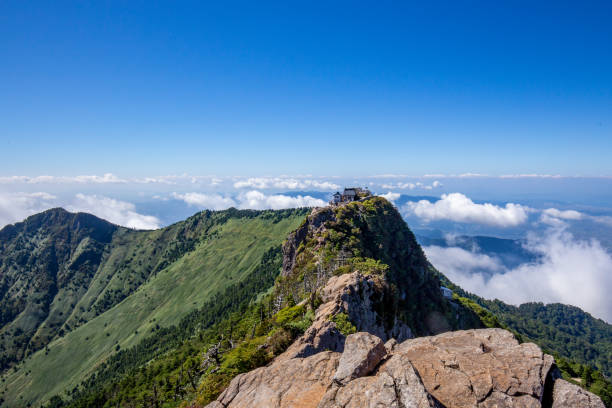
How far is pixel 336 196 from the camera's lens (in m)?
124

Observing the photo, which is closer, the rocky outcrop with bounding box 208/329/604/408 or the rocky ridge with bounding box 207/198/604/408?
the rocky outcrop with bounding box 208/329/604/408

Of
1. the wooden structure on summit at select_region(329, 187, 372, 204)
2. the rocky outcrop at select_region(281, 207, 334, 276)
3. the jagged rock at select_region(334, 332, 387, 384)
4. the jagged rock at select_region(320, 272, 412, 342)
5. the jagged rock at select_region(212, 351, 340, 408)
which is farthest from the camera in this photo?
the wooden structure on summit at select_region(329, 187, 372, 204)

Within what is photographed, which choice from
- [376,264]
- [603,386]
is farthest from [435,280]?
[603,386]

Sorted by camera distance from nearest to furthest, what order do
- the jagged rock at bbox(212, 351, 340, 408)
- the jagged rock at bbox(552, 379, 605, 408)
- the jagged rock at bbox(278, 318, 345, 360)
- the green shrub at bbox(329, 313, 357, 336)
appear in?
the jagged rock at bbox(552, 379, 605, 408) → the jagged rock at bbox(212, 351, 340, 408) → the jagged rock at bbox(278, 318, 345, 360) → the green shrub at bbox(329, 313, 357, 336)

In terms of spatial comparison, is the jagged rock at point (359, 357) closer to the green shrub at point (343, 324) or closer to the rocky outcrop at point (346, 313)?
the rocky outcrop at point (346, 313)

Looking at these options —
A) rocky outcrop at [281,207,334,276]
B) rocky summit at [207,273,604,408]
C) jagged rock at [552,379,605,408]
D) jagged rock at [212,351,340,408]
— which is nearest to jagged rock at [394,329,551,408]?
rocky summit at [207,273,604,408]

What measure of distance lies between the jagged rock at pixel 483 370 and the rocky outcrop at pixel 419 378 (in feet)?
0.13

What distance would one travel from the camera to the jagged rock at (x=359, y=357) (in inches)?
700

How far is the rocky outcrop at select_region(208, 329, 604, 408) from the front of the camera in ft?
48.4

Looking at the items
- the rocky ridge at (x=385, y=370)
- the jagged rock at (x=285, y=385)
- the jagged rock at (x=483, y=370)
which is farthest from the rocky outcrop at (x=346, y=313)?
the jagged rock at (x=483, y=370)

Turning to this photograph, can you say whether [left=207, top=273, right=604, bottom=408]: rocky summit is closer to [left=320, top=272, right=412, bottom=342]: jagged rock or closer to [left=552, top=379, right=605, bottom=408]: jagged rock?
[left=552, top=379, right=605, bottom=408]: jagged rock

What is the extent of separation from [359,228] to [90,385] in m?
231

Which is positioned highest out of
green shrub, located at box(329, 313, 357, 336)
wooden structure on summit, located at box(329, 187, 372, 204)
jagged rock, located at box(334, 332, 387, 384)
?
wooden structure on summit, located at box(329, 187, 372, 204)

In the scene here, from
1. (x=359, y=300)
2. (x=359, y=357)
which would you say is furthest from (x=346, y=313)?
(x=359, y=357)
